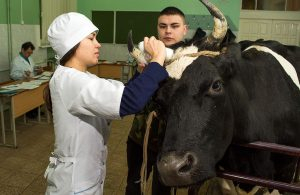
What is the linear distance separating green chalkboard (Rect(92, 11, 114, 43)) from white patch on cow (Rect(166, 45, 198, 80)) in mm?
9266

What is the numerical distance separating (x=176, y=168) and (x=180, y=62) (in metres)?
0.59

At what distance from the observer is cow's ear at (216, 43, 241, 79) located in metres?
1.80

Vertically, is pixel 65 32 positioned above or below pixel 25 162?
above

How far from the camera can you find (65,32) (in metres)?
1.80

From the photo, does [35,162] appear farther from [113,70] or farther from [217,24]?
[113,70]

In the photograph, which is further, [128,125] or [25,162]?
[128,125]

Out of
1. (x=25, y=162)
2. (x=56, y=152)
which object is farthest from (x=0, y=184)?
(x=56, y=152)

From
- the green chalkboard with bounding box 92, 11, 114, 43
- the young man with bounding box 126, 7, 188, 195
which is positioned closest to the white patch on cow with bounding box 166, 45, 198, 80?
the young man with bounding box 126, 7, 188, 195

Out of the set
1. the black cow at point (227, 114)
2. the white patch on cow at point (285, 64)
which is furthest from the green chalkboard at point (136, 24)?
the black cow at point (227, 114)

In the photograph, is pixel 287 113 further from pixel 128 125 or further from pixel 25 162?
pixel 128 125

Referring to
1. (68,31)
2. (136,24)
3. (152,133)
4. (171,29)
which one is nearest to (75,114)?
(68,31)

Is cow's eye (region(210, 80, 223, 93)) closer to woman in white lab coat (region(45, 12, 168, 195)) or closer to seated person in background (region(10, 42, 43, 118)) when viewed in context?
woman in white lab coat (region(45, 12, 168, 195))

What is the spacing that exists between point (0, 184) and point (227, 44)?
3266 mm

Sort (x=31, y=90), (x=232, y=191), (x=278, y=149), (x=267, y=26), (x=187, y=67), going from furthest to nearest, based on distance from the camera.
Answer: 1. (x=267, y=26)
2. (x=31, y=90)
3. (x=232, y=191)
4. (x=187, y=67)
5. (x=278, y=149)
